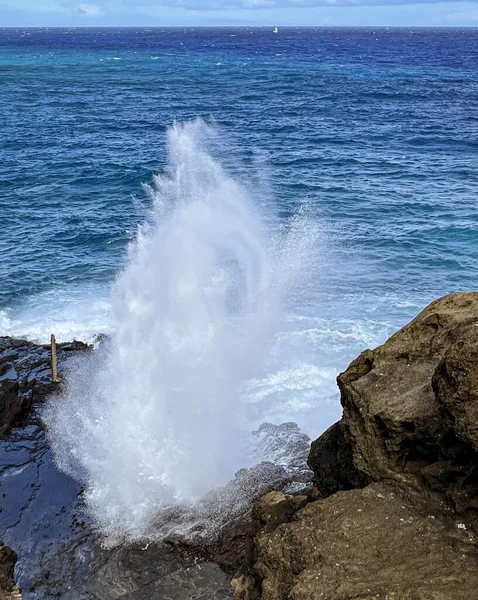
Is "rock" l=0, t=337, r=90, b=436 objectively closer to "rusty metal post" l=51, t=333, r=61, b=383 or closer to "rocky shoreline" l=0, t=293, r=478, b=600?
"rusty metal post" l=51, t=333, r=61, b=383

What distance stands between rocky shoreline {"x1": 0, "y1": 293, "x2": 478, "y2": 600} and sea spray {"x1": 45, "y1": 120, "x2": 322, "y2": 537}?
1252mm

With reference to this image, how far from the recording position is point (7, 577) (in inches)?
457

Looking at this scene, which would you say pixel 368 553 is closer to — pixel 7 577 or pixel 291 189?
pixel 7 577

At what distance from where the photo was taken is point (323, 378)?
2053 centimetres

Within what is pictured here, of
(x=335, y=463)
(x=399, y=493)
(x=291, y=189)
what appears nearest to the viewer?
(x=399, y=493)

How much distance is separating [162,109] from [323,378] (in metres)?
52.1

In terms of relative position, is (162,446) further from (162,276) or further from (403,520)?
(403,520)

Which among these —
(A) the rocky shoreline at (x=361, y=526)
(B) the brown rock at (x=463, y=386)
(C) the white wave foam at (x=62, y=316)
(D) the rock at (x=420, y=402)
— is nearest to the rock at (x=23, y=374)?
(C) the white wave foam at (x=62, y=316)

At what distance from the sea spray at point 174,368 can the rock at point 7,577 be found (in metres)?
2.58

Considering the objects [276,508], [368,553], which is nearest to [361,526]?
[368,553]

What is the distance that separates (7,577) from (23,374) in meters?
9.64

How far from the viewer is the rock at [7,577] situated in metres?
11.1

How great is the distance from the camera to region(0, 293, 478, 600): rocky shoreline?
25.9 feet

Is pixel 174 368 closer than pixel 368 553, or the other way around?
pixel 368 553
